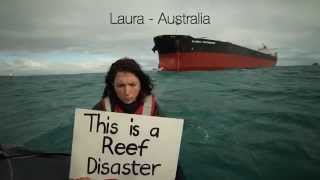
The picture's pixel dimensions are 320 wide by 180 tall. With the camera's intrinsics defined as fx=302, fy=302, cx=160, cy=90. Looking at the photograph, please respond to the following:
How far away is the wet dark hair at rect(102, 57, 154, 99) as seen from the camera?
4.68 feet

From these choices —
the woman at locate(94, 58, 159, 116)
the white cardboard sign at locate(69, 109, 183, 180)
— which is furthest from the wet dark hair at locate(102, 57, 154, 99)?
the white cardboard sign at locate(69, 109, 183, 180)

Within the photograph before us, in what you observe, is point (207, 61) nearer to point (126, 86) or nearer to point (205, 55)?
point (205, 55)

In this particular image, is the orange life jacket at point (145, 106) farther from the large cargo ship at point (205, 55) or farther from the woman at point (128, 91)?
the large cargo ship at point (205, 55)

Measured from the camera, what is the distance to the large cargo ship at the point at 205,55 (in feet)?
9.20

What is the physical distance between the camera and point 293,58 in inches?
109

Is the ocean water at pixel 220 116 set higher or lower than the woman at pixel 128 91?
lower

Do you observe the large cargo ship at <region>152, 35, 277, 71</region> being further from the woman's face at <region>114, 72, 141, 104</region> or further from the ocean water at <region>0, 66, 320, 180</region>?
the woman's face at <region>114, 72, 141, 104</region>

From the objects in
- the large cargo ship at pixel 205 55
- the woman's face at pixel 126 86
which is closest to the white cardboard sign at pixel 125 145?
the woman's face at pixel 126 86

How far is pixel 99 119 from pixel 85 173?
0.74 ft

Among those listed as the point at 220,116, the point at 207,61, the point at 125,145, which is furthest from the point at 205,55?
the point at 125,145

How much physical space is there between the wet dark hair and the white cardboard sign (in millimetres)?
239

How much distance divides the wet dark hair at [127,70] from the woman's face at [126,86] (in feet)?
0.09

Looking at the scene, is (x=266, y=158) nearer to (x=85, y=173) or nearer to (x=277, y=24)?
(x=277, y=24)

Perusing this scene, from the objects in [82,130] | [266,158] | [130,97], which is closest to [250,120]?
[266,158]
